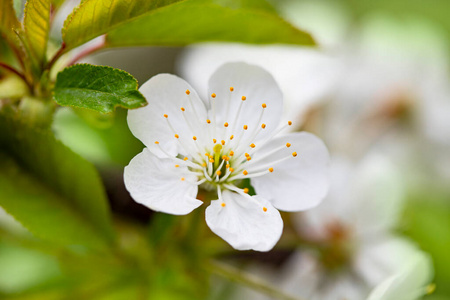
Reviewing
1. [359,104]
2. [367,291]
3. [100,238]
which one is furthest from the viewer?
[359,104]

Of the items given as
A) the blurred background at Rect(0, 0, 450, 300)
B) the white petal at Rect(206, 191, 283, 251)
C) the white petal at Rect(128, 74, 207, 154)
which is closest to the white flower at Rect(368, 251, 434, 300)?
the blurred background at Rect(0, 0, 450, 300)

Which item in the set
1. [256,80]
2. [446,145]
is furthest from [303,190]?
[446,145]

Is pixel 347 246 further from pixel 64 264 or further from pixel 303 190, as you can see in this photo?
pixel 64 264

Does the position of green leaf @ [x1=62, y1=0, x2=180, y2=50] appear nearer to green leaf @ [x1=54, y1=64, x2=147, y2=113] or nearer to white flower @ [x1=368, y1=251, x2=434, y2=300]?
green leaf @ [x1=54, y1=64, x2=147, y2=113]

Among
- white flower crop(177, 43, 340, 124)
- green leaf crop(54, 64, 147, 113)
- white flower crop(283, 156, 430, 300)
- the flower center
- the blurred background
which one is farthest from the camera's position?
white flower crop(177, 43, 340, 124)

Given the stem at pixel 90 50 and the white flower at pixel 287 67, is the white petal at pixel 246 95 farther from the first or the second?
the white flower at pixel 287 67
